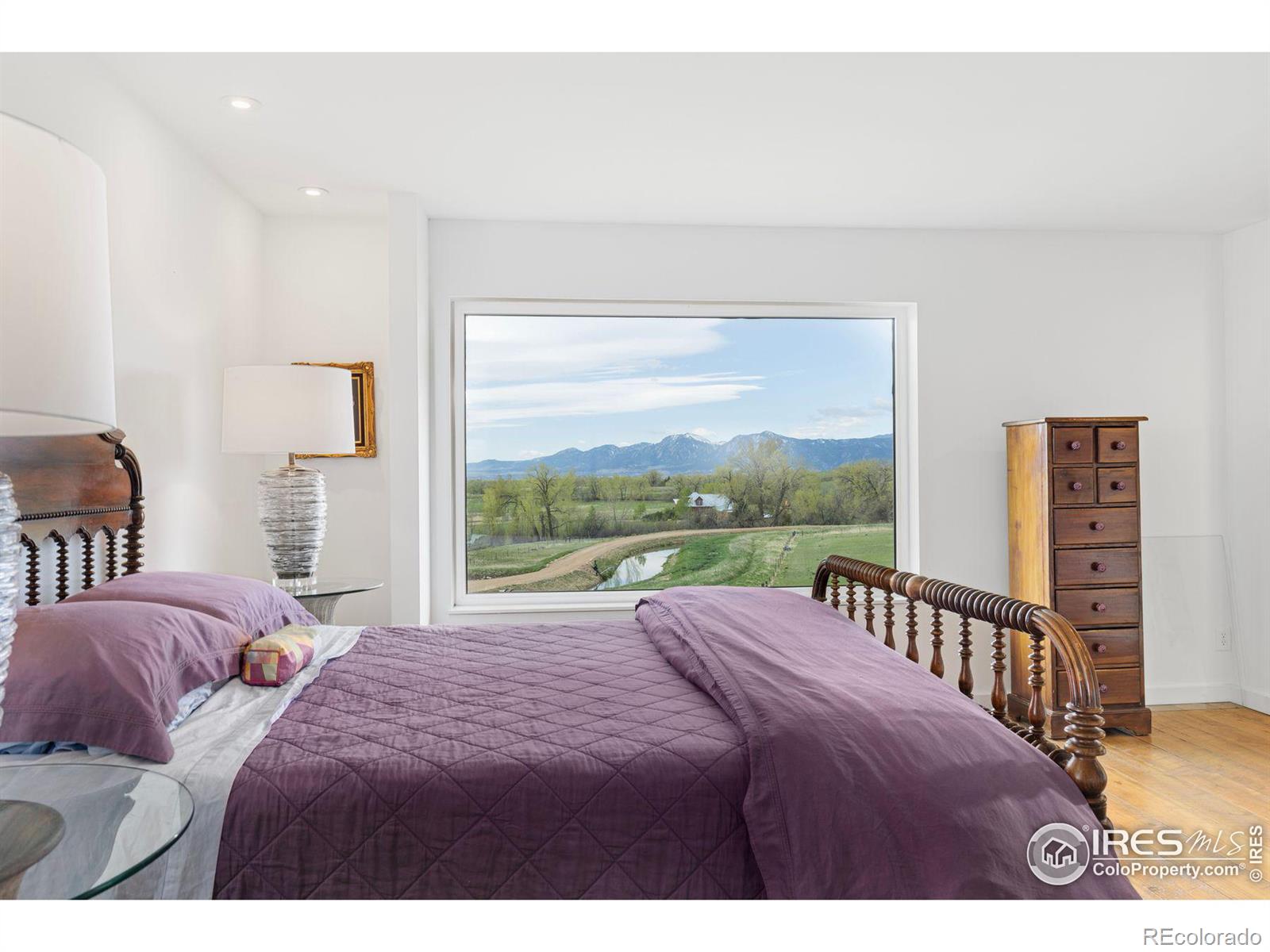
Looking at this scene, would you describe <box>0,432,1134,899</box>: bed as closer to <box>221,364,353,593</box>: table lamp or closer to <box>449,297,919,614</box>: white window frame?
<box>221,364,353,593</box>: table lamp

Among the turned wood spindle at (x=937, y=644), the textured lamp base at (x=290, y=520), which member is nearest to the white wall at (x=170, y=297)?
the textured lamp base at (x=290, y=520)

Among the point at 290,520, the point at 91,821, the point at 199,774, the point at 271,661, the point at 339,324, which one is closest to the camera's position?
the point at 91,821

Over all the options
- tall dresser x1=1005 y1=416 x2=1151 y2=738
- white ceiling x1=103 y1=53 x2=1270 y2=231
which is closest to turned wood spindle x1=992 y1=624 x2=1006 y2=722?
white ceiling x1=103 y1=53 x2=1270 y2=231

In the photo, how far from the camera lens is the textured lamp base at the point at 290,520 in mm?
3270

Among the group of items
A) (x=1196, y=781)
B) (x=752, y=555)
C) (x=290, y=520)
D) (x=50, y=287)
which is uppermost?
(x=50, y=287)

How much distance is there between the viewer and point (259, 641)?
6.63 ft

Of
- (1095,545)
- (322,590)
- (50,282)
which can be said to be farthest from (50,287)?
(1095,545)

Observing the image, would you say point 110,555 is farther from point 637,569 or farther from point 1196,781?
point 1196,781

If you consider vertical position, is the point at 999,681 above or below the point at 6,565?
below

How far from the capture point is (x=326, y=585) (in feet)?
10.8

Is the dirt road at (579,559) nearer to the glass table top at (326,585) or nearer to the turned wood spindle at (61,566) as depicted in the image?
the glass table top at (326,585)

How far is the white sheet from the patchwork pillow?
0.15 meters

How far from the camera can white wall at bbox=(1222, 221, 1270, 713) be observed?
4047mm

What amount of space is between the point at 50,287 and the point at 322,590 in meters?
2.44
